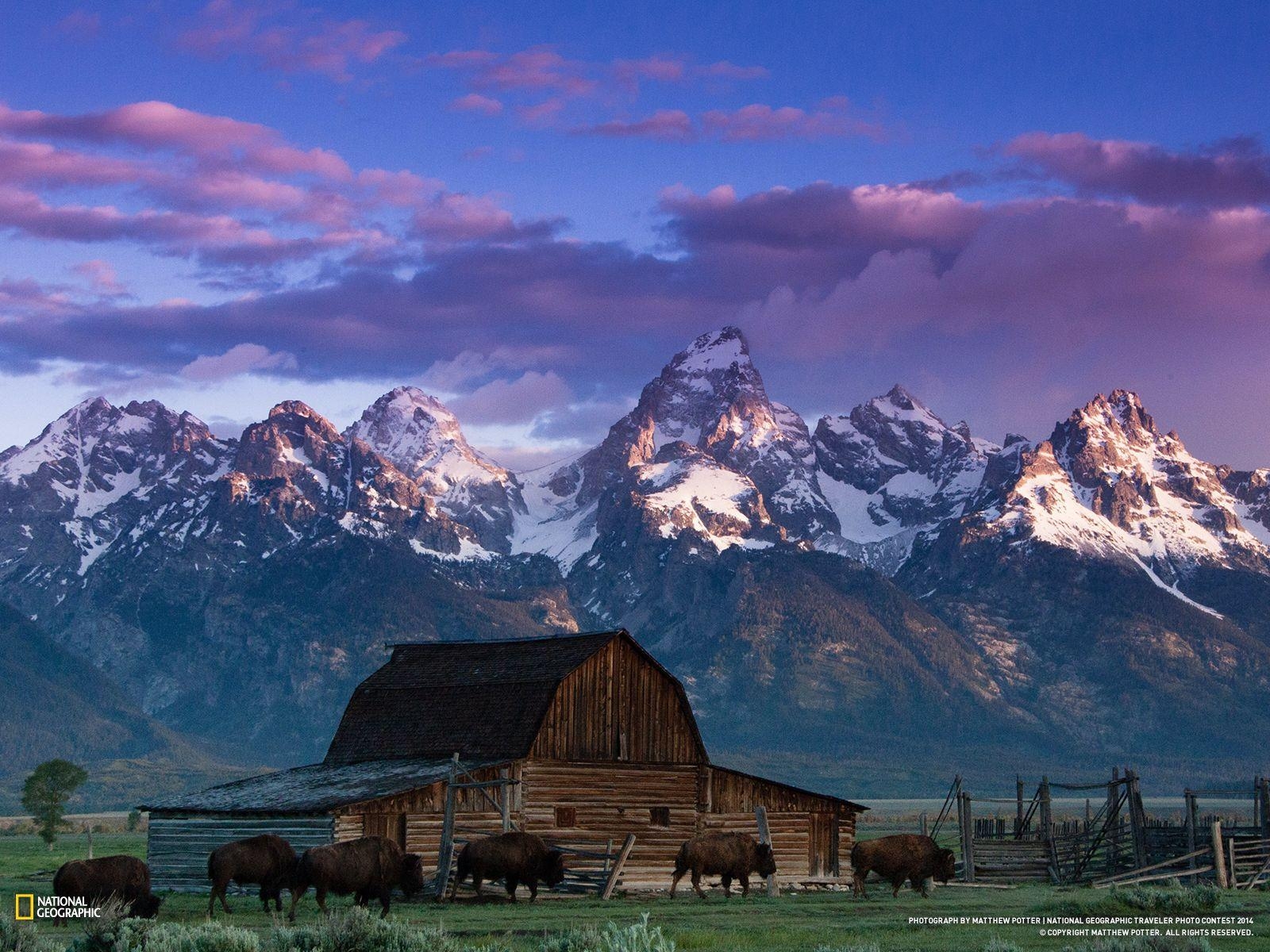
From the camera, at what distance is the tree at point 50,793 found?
3723 inches

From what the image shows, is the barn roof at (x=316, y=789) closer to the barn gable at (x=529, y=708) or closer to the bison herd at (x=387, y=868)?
the barn gable at (x=529, y=708)

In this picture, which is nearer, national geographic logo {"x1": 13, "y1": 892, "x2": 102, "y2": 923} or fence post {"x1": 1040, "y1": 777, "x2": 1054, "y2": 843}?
national geographic logo {"x1": 13, "y1": 892, "x2": 102, "y2": 923}

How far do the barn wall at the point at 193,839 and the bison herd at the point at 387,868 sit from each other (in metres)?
5.78

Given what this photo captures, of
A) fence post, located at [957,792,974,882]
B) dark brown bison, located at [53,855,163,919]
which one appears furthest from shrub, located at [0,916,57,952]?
fence post, located at [957,792,974,882]

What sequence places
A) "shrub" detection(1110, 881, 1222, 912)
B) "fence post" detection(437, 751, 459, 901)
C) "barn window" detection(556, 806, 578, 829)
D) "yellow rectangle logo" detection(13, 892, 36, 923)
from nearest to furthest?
"yellow rectangle logo" detection(13, 892, 36, 923) < "shrub" detection(1110, 881, 1222, 912) < "fence post" detection(437, 751, 459, 901) < "barn window" detection(556, 806, 578, 829)

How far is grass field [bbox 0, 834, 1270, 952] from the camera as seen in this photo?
3309 cm

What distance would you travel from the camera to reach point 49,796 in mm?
97250

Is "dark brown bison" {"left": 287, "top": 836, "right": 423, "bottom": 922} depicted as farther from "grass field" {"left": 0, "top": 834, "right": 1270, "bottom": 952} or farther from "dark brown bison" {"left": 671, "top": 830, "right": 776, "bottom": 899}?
"dark brown bison" {"left": 671, "top": 830, "right": 776, "bottom": 899}

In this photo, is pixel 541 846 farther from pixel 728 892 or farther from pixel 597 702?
pixel 597 702

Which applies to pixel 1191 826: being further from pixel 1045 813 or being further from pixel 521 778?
pixel 521 778

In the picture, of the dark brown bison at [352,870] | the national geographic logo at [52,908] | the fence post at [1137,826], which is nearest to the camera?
the national geographic logo at [52,908]

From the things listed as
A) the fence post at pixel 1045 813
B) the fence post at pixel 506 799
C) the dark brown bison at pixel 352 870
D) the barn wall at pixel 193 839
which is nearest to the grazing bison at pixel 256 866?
the dark brown bison at pixel 352 870

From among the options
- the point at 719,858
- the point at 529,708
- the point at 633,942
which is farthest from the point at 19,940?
the point at 529,708

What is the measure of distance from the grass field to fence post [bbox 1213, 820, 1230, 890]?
8.55ft
